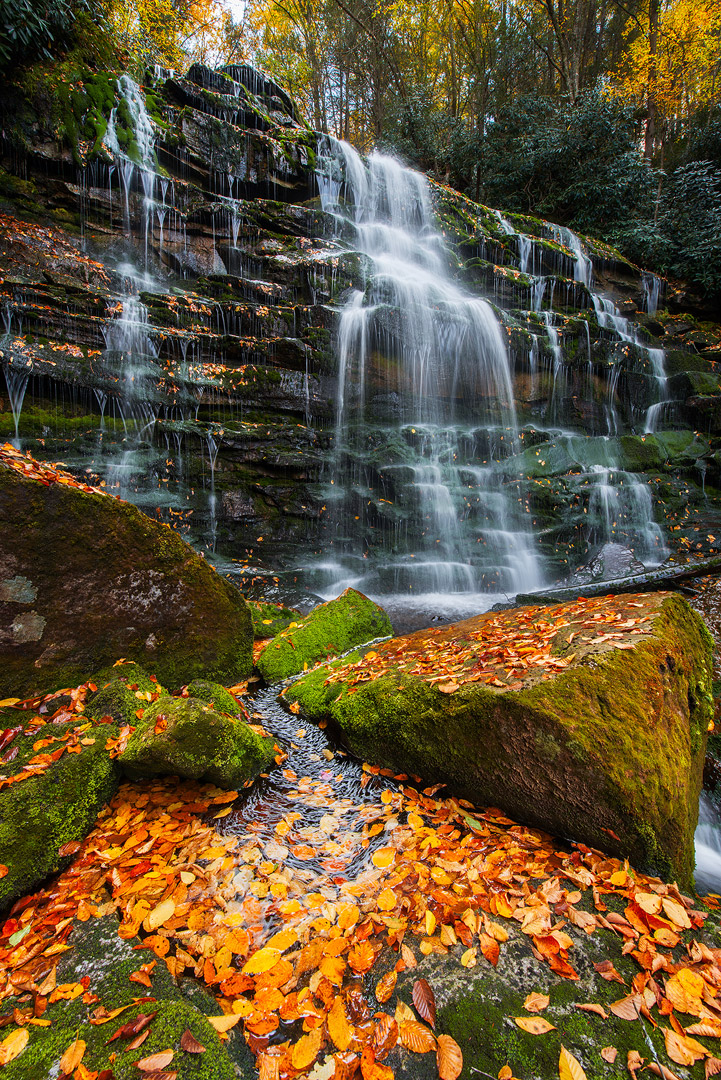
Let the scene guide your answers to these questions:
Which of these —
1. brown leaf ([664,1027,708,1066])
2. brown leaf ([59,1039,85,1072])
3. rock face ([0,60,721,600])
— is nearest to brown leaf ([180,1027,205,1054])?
brown leaf ([59,1039,85,1072])

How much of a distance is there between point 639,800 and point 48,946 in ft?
8.93

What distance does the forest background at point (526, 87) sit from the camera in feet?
58.6

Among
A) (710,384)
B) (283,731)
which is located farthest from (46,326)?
(710,384)

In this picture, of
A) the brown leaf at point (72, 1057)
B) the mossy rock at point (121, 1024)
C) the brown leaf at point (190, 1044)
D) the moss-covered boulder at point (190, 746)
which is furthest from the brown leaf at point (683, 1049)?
the moss-covered boulder at point (190, 746)

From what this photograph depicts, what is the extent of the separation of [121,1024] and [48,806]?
1212 millimetres

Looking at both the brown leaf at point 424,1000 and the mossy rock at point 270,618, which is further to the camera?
the mossy rock at point 270,618

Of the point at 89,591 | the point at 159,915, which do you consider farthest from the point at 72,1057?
the point at 89,591

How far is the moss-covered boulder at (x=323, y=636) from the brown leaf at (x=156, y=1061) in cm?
330

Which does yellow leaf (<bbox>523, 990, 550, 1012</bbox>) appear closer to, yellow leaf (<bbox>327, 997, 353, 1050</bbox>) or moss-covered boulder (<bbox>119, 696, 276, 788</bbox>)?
yellow leaf (<bbox>327, 997, 353, 1050</bbox>)

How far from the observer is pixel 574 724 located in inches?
90.9

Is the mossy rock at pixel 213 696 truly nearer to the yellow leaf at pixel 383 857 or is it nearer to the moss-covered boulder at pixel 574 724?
the moss-covered boulder at pixel 574 724

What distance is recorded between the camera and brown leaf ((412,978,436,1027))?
1.54m

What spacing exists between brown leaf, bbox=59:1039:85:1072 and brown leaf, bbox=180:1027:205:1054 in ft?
0.98

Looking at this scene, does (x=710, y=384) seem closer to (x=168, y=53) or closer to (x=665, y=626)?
(x=665, y=626)
